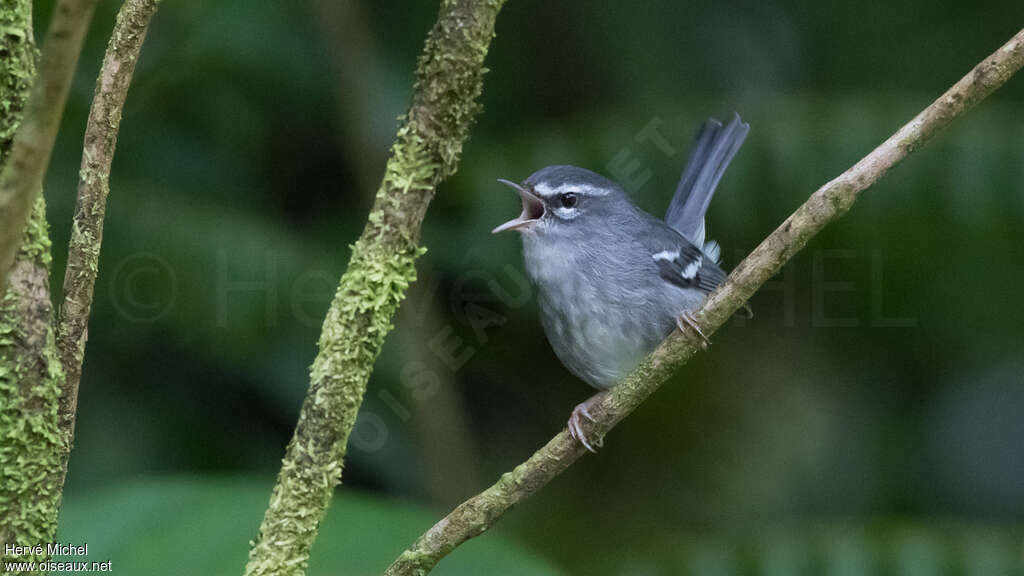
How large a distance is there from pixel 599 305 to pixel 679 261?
417 mm

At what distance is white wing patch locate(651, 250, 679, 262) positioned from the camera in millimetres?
3244

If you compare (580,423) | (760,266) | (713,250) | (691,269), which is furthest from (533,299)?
(760,266)

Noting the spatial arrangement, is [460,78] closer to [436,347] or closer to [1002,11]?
[436,347]

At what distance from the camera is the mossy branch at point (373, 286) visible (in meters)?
1.57

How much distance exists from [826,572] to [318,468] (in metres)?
2.23

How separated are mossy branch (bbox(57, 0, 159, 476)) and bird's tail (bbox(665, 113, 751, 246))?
245 centimetres

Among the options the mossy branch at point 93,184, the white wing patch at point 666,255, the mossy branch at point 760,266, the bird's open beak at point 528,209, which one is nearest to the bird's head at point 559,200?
the bird's open beak at point 528,209

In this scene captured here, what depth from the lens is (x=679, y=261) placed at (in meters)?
3.30

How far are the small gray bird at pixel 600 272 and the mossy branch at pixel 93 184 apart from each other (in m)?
1.60

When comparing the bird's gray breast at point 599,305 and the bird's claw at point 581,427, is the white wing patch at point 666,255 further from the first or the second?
the bird's claw at point 581,427

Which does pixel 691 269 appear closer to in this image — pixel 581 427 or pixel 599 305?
pixel 599 305

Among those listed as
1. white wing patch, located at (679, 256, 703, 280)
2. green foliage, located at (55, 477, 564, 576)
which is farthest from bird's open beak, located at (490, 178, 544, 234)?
green foliage, located at (55, 477, 564, 576)

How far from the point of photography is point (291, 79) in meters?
4.03

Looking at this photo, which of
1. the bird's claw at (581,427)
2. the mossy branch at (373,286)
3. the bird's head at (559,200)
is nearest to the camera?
the mossy branch at (373,286)
